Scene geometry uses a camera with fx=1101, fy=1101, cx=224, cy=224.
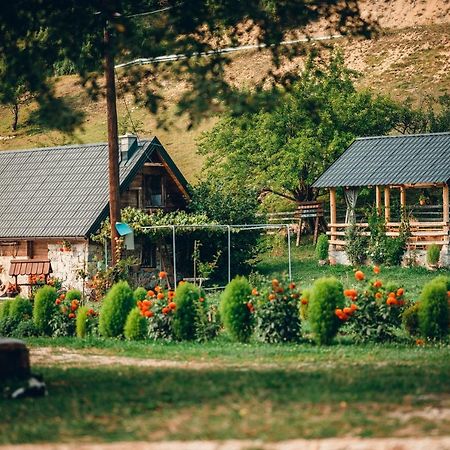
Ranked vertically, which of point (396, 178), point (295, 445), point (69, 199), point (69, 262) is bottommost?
point (295, 445)

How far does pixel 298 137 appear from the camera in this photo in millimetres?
51875

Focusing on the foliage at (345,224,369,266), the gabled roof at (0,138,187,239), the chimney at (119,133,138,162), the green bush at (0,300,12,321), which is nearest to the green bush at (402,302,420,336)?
the green bush at (0,300,12,321)

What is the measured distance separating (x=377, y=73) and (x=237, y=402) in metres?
73.6

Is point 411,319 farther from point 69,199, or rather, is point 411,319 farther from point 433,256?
point 69,199

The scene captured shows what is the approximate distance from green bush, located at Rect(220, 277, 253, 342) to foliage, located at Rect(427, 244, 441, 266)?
20441 millimetres

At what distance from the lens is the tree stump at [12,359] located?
43.8 feet

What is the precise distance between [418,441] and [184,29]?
8570 millimetres

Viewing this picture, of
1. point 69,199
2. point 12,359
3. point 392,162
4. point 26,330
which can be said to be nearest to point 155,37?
point 12,359

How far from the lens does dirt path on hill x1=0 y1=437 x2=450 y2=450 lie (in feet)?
29.7

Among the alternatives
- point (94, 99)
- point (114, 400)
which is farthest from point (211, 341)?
point (114, 400)

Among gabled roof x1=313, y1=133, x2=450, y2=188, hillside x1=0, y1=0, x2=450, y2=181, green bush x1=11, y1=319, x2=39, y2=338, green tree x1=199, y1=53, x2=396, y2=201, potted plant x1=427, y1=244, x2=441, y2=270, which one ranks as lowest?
green bush x1=11, y1=319, x2=39, y2=338

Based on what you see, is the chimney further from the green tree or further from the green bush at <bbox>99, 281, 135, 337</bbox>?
the green bush at <bbox>99, 281, 135, 337</bbox>

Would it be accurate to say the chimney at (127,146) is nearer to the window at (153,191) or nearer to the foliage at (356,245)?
the window at (153,191)

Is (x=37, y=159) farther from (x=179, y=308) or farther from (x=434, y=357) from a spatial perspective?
(x=434, y=357)
